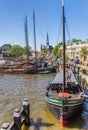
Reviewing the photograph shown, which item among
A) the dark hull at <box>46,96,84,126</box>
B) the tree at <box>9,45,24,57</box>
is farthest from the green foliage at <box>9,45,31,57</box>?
the dark hull at <box>46,96,84,126</box>

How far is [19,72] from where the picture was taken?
53.0 meters

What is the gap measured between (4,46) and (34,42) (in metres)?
107

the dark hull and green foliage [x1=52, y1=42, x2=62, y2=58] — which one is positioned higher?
green foliage [x1=52, y1=42, x2=62, y2=58]

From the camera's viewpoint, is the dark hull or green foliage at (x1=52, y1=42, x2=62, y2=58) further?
green foliage at (x1=52, y1=42, x2=62, y2=58)

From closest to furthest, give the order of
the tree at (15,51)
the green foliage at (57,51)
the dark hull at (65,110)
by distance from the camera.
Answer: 1. the dark hull at (65,110)
2. the green foliage at (57,51)
3. the tree at (15,51)

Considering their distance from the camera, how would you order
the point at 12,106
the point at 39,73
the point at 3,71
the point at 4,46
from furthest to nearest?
the point at 4,46
the point at 3,71
the point at 39,73
the point at 12,106

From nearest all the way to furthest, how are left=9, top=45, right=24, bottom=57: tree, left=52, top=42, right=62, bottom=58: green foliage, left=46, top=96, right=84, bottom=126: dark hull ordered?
1. left=46, top=96, right=84, bottom=126: dark hull
2. left=52, top=42, right=62, bottom=58: green foliage
3. left=9, top=45, right=24, bottom=57: tree

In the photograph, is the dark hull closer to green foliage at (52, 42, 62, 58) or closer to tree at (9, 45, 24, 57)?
green foliage at (52, 42, 62, 58)

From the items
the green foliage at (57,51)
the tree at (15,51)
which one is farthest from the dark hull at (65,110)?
the tree at (15,51)

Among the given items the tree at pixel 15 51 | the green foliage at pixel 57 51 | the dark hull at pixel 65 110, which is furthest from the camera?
the tree at pixel 15 51

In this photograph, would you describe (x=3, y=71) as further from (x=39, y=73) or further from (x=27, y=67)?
(x=39, y=73)

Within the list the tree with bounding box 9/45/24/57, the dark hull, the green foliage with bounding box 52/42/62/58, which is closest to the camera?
the dark hull

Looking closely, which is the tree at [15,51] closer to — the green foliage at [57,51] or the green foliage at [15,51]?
the green foliage at [15,51]

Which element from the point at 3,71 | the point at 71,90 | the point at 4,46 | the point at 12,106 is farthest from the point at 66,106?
the point at 4,46
